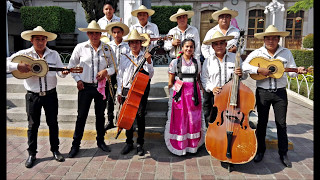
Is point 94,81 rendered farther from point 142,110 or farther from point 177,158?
point 177,158

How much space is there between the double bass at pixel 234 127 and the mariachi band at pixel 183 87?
14 mm

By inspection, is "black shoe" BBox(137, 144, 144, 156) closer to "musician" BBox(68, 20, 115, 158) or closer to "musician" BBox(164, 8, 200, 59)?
"musician" BBox(68, 20, 115, 158)

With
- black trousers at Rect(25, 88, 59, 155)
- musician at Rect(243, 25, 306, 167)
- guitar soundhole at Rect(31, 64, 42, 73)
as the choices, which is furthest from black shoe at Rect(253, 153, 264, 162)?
guitar soundhole at Rect(31, 64, 42, 73)

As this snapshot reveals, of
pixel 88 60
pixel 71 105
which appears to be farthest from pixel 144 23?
pixel 71 105

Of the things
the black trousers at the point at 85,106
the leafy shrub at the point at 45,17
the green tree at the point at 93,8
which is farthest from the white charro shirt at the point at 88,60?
the leafy shrub at the point at 45,17

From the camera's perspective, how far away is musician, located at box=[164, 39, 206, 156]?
4.09 metres

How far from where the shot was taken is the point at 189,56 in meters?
4.12

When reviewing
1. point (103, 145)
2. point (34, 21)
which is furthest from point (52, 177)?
point (34, 21)

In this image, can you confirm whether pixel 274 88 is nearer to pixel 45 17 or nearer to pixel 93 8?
pixel 93 8

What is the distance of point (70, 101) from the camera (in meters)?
6.06

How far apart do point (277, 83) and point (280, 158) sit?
4.34 ft

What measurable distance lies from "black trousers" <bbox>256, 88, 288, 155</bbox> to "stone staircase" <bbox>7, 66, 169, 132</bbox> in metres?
2.06

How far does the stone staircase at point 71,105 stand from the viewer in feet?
17.7

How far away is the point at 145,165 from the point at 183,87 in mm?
1466
